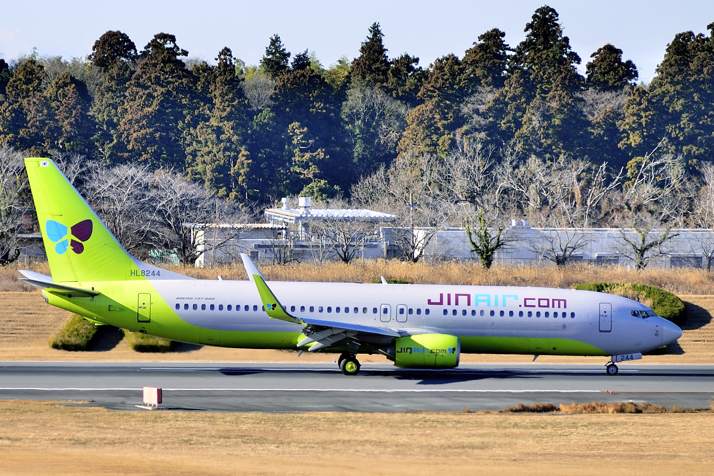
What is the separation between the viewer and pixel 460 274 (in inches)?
2398

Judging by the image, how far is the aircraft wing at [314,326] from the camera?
38281mm

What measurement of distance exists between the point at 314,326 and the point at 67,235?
31.3 feet

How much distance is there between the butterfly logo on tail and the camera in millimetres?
41406

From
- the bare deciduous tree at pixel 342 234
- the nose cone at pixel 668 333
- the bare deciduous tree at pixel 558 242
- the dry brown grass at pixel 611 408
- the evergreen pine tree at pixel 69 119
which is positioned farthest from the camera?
the evergreen pine tree at pixel 69 119

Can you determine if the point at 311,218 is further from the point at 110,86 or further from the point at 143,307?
the point at 143,307

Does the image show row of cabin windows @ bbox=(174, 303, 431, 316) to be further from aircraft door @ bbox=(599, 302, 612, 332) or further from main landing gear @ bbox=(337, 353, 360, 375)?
aircraft door @ bbox=(599, 302, 612, 332)

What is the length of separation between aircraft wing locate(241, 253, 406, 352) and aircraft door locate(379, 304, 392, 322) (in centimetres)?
40

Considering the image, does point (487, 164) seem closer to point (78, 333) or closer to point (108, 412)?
point (78, 333)

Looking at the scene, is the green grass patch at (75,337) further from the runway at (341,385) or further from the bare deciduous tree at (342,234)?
the bare deciduous tree at (342,234)

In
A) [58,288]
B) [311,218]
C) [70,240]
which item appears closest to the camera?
[58,288]

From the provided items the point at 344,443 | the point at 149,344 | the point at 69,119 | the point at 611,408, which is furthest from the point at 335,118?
the point at 344,443

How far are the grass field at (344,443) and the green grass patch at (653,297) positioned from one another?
66.6ft

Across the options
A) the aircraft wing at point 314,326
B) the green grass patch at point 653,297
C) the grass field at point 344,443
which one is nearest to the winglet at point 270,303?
the aircraft wing at point 314,326

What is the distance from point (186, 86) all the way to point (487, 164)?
31.9 m
